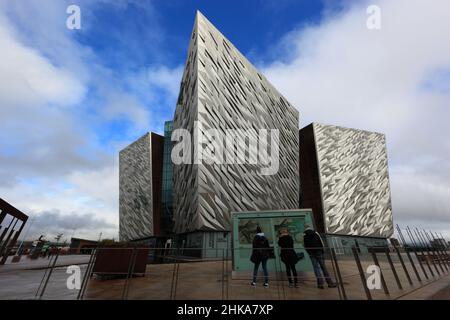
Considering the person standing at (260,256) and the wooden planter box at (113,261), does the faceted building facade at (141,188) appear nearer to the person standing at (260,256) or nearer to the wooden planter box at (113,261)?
the wooden planter box at (113,261)

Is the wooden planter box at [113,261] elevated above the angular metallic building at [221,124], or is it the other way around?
the angular metallic building at [221,124]

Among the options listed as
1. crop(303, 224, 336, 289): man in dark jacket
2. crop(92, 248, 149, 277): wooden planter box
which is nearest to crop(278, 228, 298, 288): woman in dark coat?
crop(303, 224, 336, 289): man in dark jacket

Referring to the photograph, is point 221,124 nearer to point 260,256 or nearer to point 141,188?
point 141,188

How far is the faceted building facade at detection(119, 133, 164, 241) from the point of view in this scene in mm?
46934

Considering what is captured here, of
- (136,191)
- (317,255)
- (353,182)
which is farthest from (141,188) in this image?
(317,255)

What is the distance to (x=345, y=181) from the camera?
47656 mm

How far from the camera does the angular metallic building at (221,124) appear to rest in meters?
29.5

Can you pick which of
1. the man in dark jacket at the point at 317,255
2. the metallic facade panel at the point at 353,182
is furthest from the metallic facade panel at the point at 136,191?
the man in dark jacket at the point at 317,255

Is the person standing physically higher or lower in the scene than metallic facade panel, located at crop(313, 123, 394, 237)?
lower

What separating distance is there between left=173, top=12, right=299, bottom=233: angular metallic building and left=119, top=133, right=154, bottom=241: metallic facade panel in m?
11.9

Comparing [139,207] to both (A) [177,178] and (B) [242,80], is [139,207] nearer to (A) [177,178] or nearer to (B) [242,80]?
(A) [177,178]

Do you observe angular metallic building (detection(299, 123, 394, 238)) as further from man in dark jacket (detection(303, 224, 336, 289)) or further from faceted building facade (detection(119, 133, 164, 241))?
man in dark jacket (detection(303, 224, 336, 289))
